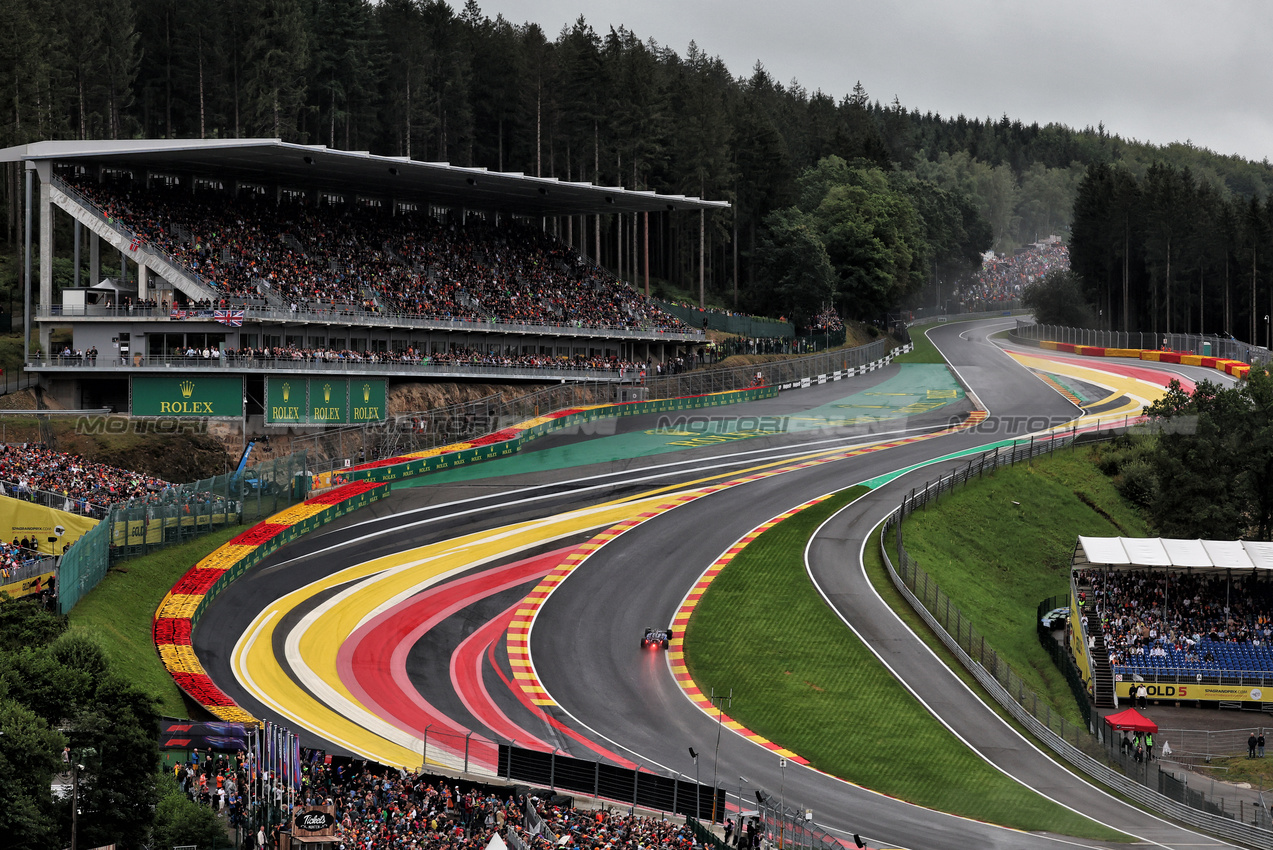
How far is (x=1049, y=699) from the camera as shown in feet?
127

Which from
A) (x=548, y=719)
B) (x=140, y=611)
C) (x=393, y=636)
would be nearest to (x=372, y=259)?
(x=393, y=636)

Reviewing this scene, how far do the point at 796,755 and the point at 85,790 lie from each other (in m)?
16.0

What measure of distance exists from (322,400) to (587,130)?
38750mm

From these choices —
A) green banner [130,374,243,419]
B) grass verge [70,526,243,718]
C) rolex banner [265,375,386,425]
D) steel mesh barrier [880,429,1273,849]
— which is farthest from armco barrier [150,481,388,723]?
steel mesh barrier [880,429,1273,849]

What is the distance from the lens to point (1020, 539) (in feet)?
171

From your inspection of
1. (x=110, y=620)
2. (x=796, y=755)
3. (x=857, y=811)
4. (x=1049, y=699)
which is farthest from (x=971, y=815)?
(x=110, y=620)

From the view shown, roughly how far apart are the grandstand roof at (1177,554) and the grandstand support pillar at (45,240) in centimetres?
4292

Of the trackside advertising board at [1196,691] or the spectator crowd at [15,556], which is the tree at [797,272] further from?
the spectator crowd at [15,556]

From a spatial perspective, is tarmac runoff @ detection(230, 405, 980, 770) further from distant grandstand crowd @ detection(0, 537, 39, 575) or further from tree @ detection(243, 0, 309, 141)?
tree @ detection(243, 0, 309, 141)

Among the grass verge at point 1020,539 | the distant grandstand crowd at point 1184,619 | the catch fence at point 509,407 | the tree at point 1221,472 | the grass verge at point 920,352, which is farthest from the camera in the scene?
the grass verge at point 920,352

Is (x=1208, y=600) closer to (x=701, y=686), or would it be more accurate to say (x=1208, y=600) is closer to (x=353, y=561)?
(x=701, y=686)

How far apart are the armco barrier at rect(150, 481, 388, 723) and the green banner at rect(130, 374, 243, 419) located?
9.32 meters

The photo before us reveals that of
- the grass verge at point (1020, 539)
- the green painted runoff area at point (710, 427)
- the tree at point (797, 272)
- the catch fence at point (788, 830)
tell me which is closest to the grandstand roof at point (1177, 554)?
the grass verge at point (1020, 539)

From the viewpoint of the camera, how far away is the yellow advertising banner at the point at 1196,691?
127ft
